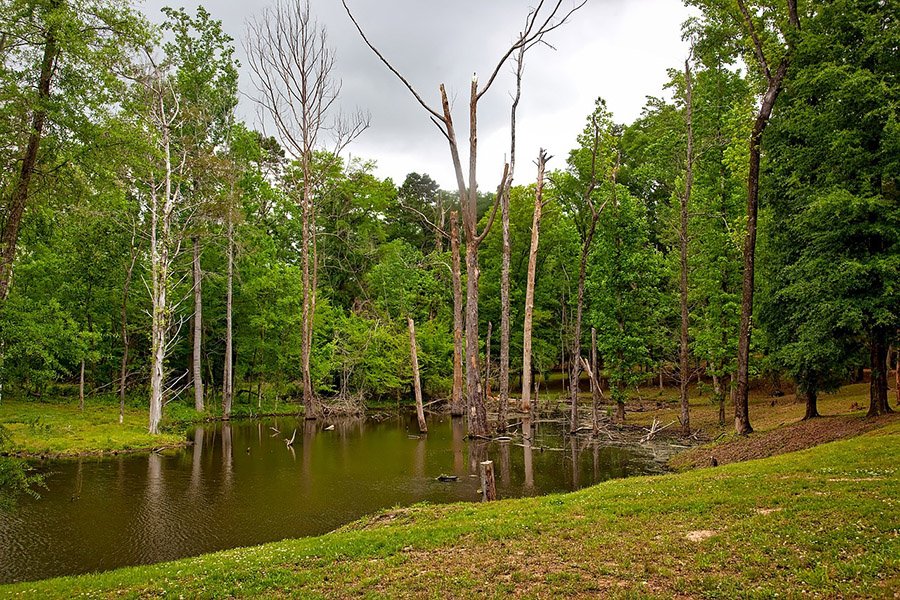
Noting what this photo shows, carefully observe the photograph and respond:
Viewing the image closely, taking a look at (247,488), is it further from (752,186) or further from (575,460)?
(752,186)

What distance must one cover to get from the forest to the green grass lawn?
118cm

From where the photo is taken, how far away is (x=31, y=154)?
11.2m

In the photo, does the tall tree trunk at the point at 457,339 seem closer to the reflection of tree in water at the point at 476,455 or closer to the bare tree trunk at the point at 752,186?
the reflection of tree in water at the point at 476,455

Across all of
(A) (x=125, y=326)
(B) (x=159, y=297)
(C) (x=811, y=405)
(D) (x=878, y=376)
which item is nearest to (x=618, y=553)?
(D) (x=878, y=376)

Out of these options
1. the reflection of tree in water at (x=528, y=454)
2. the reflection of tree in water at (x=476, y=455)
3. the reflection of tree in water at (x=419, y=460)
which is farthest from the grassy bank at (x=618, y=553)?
the reflection of tree in water at (x=476, y=455)

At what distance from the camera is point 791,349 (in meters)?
16.6

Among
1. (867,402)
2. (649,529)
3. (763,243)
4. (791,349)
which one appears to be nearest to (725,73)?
(763,243)

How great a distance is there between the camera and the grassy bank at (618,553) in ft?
20.5

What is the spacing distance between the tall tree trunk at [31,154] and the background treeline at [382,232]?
0.14 feet

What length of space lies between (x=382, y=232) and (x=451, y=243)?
54.4 feet

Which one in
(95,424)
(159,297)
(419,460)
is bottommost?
(419,460)

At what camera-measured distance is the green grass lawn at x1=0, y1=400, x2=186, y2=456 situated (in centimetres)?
2020

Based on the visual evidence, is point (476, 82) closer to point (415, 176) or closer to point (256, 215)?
point (256, 215)

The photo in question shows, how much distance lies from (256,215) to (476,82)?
30399 mm
